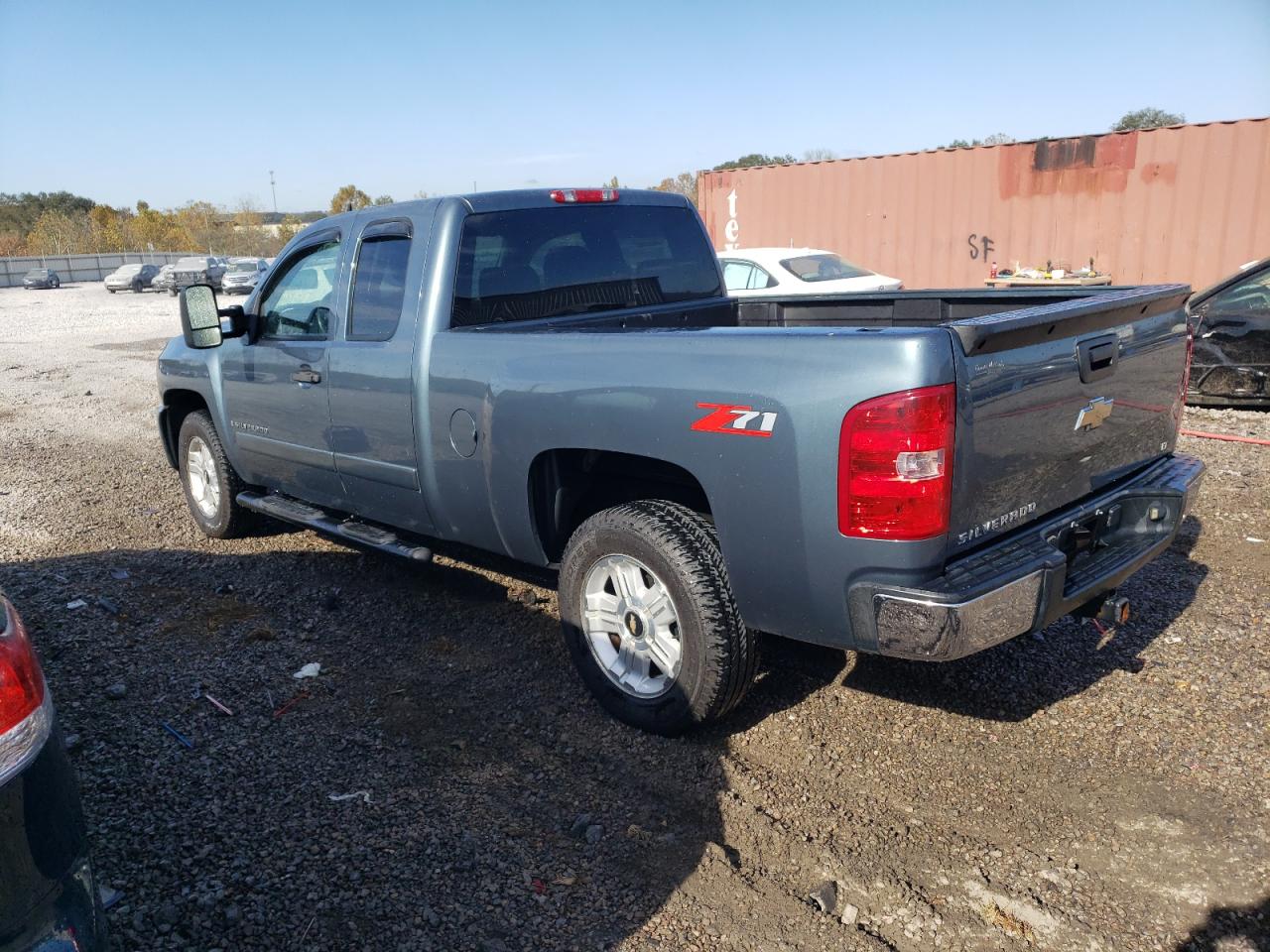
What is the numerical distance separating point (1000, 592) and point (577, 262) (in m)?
2.55

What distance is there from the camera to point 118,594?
529cm

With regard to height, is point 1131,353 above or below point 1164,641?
above

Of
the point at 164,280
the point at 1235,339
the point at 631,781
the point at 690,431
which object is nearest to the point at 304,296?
the point at 690,431

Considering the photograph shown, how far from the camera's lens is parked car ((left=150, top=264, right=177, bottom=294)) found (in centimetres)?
4247

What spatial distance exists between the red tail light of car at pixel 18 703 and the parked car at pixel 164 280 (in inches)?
1767

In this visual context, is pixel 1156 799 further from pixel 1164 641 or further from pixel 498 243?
pixel 498 243

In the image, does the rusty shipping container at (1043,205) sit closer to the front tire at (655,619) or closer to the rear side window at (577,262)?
the rear side window at (577,262)

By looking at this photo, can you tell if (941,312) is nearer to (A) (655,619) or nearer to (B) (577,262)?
(B) (577,262)

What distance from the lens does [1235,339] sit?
8.15m

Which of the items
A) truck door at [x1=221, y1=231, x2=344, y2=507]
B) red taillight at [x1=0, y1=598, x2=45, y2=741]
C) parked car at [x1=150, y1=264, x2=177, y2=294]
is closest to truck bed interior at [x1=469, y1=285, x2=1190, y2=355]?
truck door at [x1=221, y1=231, x2=344, y2=507]

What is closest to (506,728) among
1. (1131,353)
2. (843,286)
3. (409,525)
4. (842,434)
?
(409,525)

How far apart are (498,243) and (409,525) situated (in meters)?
1.33

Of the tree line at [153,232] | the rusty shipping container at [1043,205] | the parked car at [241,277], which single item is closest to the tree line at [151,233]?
the tree line at [153,232]

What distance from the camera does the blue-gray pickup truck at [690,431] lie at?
9.11 feet
